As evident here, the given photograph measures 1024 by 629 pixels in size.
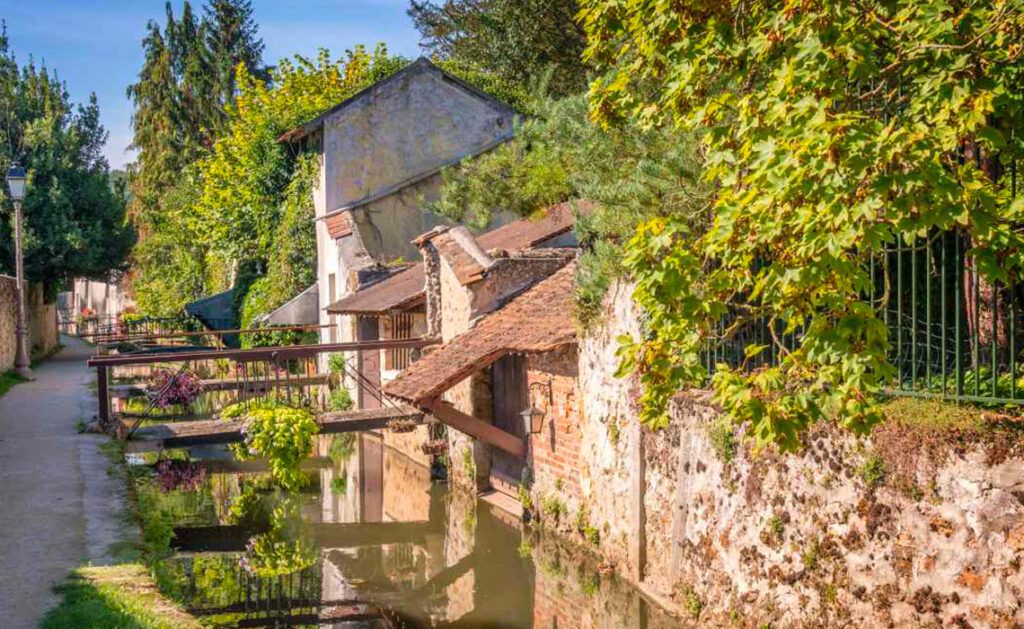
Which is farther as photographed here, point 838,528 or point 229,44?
point 229,44

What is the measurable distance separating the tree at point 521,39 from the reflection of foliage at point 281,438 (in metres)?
13.0

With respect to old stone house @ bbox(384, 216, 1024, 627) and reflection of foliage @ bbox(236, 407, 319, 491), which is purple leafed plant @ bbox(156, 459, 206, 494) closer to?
reflection of foliage @ bbox(236, 407, 319, 491)

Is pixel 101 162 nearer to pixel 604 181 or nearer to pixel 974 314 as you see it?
pixel 604 181

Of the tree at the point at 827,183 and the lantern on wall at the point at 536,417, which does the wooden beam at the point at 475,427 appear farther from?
the tree at the point at 827,183

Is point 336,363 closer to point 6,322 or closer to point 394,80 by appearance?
point 394,80

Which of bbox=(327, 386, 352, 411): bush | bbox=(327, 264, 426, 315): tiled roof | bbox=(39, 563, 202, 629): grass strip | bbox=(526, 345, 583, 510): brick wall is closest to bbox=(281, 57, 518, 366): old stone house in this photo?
bbox=(327, 386, 352, 411): bush

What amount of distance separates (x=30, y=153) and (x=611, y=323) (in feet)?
94.8

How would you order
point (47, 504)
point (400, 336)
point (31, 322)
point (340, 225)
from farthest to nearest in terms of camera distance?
point (31, 322)
point (340, 225)
point (400, 336)
point (47, 504)

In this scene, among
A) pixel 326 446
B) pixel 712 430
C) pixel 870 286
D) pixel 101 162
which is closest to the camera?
pixel 870 286

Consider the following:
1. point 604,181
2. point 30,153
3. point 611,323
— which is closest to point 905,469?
point 604,181

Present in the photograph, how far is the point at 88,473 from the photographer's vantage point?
1388cm

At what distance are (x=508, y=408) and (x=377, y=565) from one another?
A: 395 centimetres

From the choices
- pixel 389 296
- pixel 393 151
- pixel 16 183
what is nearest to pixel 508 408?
pixel 389 296

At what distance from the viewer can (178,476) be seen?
19.0m
